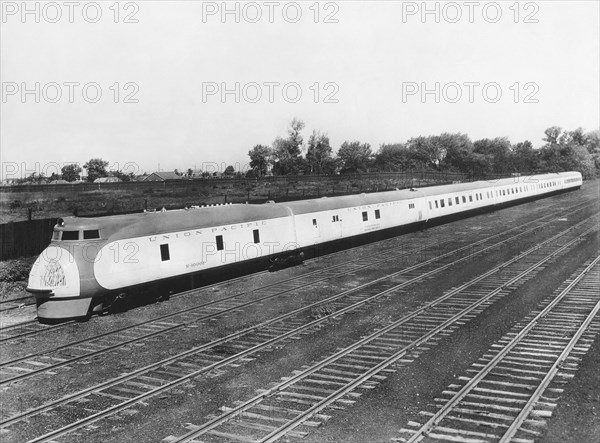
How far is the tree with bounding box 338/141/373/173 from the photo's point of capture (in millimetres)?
97113

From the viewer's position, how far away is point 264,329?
47.0ft

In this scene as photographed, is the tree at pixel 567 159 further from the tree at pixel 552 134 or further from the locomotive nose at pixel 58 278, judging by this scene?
the locomotive nose at pixel 58 278

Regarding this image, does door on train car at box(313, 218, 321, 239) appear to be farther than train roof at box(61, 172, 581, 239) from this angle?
Yes

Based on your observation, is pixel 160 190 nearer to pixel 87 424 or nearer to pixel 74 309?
pixel 74 309

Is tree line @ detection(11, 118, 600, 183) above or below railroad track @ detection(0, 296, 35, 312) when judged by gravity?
above

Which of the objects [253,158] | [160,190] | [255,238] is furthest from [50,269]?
[253,158]

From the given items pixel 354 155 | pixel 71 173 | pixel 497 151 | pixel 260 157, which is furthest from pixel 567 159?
pixel 71 173

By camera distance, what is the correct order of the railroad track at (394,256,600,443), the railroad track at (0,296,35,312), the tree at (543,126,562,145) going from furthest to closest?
the tree at (543,126,562,145), the railroad track at (0,296,35,312), the railroad track at (394,256,600,443)

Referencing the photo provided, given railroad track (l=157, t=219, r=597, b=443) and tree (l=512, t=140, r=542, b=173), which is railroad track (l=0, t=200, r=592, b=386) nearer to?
railroad track (l=157, t=219, r=597, b=443)

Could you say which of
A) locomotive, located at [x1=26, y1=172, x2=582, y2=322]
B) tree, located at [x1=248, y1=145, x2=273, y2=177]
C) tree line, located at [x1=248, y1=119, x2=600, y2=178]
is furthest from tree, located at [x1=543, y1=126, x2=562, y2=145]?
locomotive, located at [x1=26, y1=172, x2=582, y2=322]

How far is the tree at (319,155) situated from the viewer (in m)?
89.9

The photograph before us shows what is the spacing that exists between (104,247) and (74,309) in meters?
1.95

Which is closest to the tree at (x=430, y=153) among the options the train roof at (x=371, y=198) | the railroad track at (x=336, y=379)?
the train roof at (x=371, y=198)

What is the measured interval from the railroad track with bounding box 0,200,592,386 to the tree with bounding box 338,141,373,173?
251ft
